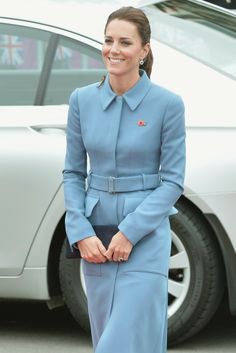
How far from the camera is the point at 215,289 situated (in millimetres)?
5539

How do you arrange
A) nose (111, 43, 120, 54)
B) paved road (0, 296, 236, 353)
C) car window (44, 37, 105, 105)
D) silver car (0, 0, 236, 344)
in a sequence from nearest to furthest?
nose (111, 43, 120, 54) < silver car (0, 0, 236, 344) < car window (44, 37, 105, 105) < paved road (0, 296, 236, 353)

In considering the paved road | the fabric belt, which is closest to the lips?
the fabric belt

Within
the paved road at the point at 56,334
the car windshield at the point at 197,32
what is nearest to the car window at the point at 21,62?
the car windshield at the point at 197,32

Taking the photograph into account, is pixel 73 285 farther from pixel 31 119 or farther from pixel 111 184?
pixel 111 184

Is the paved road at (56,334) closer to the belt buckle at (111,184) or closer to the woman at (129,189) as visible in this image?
the woman at (129,189)

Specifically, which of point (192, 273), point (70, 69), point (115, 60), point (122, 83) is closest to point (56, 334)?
point (192, 273)

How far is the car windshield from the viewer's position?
18.7 ft

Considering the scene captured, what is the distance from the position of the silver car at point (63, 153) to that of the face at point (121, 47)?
5.17ft

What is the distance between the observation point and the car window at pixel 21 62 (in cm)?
570

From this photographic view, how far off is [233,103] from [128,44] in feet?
5.48

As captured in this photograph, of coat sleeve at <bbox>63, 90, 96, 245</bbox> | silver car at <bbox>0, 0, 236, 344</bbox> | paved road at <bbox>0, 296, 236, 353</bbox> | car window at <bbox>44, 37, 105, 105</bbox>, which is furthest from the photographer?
paved road at <bbox>0, 296, 236, 353</bbox>

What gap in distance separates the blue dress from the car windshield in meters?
1.73

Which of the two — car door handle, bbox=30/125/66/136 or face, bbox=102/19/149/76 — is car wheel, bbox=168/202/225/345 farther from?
face, bbox=102/19/149/76

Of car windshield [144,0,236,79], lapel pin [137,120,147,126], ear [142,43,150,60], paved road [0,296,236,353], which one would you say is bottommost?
paved road [0,296,236,353]
